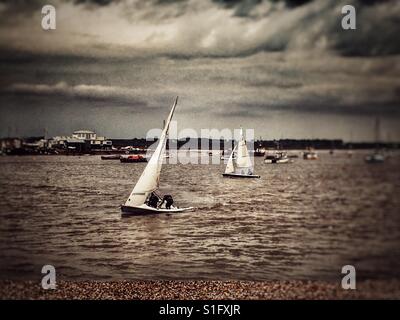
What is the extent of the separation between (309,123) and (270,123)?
0.43 metres

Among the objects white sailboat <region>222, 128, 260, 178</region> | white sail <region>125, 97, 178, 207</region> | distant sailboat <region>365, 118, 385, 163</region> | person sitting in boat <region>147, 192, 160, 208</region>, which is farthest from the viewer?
person sitting in boat <region>147, 192, 160, 208</region>

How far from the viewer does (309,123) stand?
469 centimetres

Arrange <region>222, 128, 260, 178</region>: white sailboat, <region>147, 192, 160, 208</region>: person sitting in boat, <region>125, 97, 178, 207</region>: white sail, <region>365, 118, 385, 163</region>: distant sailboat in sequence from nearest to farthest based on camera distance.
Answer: <region>365, 118, 385, 163</region>: distant sailboat
<region>222, 128, 260, 178</region>: white sailboat
<region>125, 97, 178, 207</region>: white sail
<region>147, 192, 160, 208</region>: person sitting in boat

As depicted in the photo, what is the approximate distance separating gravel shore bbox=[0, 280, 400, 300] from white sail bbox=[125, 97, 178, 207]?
0.93 m

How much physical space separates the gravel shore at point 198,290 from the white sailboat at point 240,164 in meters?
1.19

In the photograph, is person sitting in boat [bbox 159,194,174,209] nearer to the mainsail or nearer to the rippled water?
the rippled water

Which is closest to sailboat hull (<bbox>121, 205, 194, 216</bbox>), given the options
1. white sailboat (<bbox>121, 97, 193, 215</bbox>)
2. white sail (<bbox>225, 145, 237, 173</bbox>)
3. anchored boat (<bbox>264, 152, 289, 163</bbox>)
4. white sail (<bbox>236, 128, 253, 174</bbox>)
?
white sailboat (<bbox>121, 97, 193, 215</bbox>)

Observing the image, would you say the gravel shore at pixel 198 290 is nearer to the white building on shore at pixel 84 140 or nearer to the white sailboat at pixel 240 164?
the white sailboat at pixel 240 164

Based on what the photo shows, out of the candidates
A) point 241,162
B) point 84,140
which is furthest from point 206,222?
point 84,140

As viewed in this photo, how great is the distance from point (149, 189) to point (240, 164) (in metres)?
1.06

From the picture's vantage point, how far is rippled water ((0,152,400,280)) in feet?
14.9

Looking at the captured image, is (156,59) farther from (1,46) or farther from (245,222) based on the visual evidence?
(245,222)

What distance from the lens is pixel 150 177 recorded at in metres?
4.77
